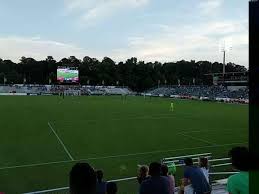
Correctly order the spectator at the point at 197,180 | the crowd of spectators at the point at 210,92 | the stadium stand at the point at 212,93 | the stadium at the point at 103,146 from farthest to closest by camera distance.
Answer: the crowd of spectators at the point at 210,92
the stadium stand at the point at 212,93
the stadium at the point at 103,146
the spectator at the point at 197,180

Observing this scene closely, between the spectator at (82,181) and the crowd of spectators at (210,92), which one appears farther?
the crowd of spectators at (210,92)

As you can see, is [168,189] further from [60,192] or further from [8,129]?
[8,129]

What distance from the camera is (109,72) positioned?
489ft

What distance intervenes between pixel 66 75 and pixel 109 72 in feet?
181

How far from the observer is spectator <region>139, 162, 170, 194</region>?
5.83 m

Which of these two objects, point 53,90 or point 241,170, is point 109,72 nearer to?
point 53,90

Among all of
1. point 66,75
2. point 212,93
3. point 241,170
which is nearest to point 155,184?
point 241,170

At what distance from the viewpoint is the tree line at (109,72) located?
146 metres

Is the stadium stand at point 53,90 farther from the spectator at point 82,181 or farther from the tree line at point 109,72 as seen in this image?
the spectator at point 82,181

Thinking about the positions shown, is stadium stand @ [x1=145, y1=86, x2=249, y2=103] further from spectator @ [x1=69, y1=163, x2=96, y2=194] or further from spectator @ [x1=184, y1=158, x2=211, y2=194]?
spectator @ [x1=69, y1=163, x2=96, y2=194]

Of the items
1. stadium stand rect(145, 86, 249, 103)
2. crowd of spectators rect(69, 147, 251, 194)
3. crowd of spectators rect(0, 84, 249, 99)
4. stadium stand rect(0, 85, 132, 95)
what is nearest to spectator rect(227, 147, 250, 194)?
crowd of spectators rect(69, 147, 251, 194)

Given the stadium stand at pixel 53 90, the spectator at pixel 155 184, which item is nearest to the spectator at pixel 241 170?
the spectator at pixel 155 184

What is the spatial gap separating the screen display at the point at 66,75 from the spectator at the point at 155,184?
89387 millimetres

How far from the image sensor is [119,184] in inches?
554
